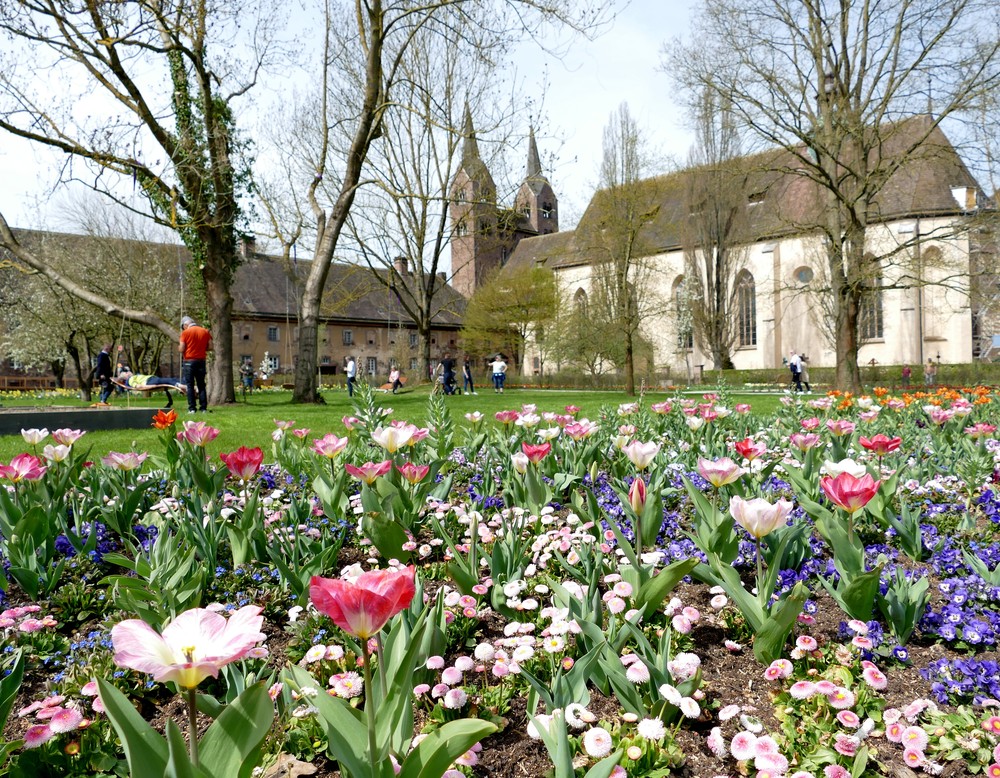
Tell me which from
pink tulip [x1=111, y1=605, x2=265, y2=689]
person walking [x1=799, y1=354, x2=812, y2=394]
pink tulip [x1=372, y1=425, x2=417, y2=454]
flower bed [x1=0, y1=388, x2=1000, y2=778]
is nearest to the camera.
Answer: pink tulip [x1=111, y1=605, x2=265, y2=689]

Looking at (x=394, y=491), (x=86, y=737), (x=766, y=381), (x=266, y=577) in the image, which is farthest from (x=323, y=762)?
(x=766, y=381)

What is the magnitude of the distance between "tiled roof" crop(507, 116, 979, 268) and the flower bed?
14620mm

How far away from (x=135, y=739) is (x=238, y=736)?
0.15m

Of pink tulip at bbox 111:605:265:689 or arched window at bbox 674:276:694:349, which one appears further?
arched window at bbox 674:276:694:349

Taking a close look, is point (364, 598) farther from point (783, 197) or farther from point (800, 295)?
point (783, 197)

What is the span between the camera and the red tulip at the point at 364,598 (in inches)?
39.3

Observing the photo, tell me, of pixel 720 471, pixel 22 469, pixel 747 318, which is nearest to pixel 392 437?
pixel 720 471

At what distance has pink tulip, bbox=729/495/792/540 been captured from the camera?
185cm

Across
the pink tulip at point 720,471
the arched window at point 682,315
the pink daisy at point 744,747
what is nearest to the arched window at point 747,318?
the arched window at point 682,315

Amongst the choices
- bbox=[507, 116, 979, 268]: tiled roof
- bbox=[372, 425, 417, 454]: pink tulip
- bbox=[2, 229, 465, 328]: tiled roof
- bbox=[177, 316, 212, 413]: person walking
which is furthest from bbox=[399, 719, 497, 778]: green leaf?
bbox=[2, 229, 465, 328]: tiled roof

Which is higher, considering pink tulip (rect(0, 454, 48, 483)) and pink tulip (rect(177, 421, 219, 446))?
pink tulip (rect(177, 421, 219, 446))

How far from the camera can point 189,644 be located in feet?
3.30

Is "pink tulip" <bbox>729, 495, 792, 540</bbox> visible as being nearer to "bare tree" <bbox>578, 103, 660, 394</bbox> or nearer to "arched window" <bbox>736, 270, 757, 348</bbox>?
"bare tree" <bbox>578, 103, 660, 394</bbox>

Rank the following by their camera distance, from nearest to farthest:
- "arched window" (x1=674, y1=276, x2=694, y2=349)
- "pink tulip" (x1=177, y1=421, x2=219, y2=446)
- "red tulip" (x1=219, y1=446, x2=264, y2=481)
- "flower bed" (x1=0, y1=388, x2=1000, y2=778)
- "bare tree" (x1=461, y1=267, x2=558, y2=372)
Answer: "flower bed" (x1=0, y1=388, x2=1000, y2=778) → "red tulip" (x1=219, y1=446, x2=264, y2=481) → "pink tulip" (x1=177, y1=421, x2=219, y2=446) → "arched window" (x1=674, y1=276, x2=694, y2=349) → "bare tree" (x1=461, y1=267, x2=558, y2=372)
